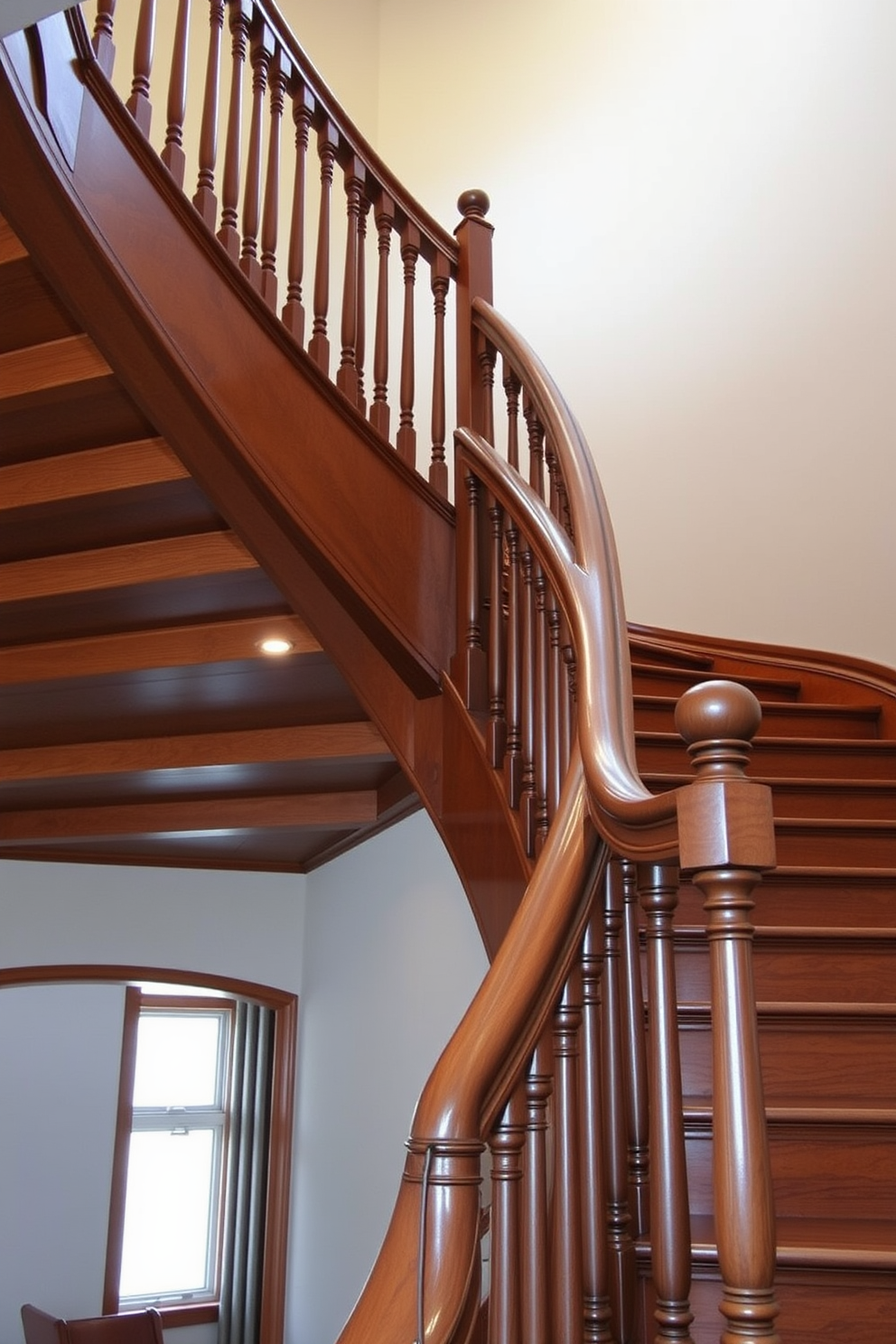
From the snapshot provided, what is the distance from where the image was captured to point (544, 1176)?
1305 millimetres

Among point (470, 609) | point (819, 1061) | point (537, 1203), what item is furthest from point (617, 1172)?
point (470, 609)

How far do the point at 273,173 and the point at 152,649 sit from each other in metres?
1.25

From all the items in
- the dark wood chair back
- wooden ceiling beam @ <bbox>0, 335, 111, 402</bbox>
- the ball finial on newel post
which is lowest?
the dark wood chair back

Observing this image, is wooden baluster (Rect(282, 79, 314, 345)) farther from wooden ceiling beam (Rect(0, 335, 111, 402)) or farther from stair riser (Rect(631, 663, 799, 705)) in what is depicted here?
stair riser (Rect(631, 663, 799, 705))

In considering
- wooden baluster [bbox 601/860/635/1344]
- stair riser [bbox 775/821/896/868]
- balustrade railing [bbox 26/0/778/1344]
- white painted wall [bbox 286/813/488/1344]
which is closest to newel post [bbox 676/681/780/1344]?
balustrade railing [bbox 26/0/778/1344]

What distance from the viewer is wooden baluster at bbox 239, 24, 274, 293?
8.46ft

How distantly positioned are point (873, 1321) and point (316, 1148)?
3.70m

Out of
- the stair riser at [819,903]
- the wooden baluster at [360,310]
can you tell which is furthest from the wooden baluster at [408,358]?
the stair riser at [819,903]

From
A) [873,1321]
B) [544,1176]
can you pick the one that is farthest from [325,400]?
[873,1321]

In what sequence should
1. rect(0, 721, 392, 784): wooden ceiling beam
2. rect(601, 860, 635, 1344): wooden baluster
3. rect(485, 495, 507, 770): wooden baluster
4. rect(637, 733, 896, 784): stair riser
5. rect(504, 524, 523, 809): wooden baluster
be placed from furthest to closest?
rect(0, 721, 392, 784): wooden ceiling beam, rect(637, 733, 896, 784): stair riser, rect(485, 495, 507, 770): wooden baluster, rect(504, 524, 523, 809): wooden baluster, rect(601, 860, 635, 1344): wooden baluster

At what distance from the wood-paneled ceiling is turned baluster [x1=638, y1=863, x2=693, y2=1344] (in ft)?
5.69

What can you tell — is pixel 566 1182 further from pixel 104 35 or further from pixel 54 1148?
pixel 54 1148

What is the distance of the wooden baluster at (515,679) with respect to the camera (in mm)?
2543

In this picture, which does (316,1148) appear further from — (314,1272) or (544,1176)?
(544,1176)
